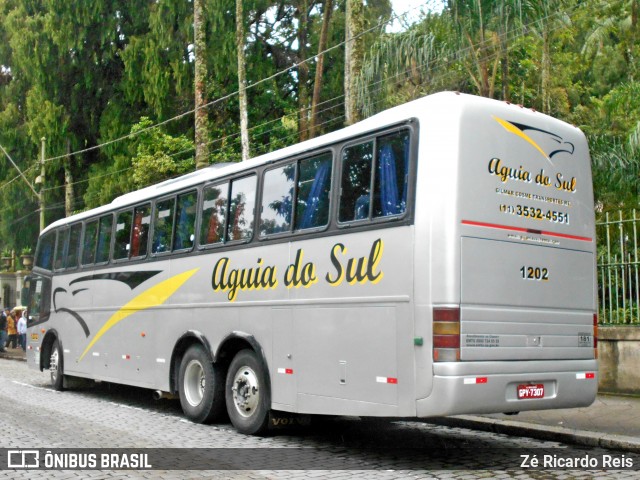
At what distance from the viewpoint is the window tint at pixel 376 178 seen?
8.33 m

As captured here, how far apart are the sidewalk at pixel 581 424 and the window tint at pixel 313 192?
3626 millimetres

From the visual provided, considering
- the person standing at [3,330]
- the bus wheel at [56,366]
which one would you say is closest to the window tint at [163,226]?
the bus wheel at [56,366]

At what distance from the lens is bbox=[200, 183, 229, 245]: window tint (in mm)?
11328

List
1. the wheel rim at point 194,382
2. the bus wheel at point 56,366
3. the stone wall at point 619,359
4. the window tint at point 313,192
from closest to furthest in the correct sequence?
the window tint at point 313,192
the wheel rim at point 194,382
the stone wall at point 619,359
the bus wheel at point 56,366

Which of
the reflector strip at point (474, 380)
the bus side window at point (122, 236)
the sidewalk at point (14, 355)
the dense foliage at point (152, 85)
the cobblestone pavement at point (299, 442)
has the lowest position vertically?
the cobblestone pavement at point (299, 442)

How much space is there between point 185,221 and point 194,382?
2.30 meters

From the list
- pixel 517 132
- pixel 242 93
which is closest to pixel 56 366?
pixel 242 93

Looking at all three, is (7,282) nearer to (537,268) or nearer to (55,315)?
(55,315)

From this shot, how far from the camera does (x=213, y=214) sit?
11555 mm

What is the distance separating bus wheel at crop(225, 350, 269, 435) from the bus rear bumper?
2.80 meters

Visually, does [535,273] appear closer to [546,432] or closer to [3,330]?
[546,432]

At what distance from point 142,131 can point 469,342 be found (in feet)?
74.6

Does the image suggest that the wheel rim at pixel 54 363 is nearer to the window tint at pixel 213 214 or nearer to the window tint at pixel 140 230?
the window tint at pixel 140 230

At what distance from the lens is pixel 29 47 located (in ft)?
102
